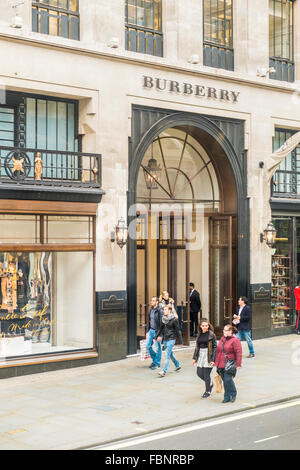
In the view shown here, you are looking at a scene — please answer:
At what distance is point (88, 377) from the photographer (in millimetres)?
17234

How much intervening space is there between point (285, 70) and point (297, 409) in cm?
1406

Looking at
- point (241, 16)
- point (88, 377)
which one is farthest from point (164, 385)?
point (241, 16)

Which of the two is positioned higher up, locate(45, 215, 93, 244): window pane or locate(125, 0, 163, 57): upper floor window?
locate(125, 0, 163, 57): upper floor window

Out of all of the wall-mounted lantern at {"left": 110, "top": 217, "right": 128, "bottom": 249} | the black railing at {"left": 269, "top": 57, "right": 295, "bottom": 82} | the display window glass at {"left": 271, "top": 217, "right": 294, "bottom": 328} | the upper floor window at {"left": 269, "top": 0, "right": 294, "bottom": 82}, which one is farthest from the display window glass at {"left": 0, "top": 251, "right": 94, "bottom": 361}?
the upper floor window at {"left": 269, "top": 0, "right": 294, "bottom": 82}

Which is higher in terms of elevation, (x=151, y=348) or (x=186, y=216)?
(x=186, y=216)

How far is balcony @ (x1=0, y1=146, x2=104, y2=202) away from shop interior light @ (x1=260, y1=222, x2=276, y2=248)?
21.8 feet

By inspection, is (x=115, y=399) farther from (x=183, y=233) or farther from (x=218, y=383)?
(x=183, y=233)

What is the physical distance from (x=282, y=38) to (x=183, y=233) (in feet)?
25.8

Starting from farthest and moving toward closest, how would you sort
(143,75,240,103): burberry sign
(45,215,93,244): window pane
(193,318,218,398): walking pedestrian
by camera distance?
(143,75,240,103): burberry sign → (45,215,93,244): window pane → (193,318,218,398): walking pedestrian

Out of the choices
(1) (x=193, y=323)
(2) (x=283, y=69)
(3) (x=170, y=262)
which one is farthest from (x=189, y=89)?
(1) (x=193, y=323)

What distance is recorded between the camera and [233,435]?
467 inches

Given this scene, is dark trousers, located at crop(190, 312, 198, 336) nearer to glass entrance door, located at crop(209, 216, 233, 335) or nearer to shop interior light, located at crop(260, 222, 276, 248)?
glass entrance door, located at crop(209, 216, 233, 335)

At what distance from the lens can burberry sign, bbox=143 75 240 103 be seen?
66.4ft
